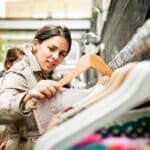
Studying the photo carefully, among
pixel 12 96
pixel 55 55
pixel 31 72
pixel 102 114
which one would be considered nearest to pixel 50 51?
pixel 55 55

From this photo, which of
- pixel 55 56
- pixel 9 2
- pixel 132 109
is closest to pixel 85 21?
pixel 9 2

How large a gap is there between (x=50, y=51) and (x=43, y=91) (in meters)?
0.72

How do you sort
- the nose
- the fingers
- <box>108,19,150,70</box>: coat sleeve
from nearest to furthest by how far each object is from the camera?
Answer: <box>108,19,150,70</box>: coat sleeve, the fingers, the nose

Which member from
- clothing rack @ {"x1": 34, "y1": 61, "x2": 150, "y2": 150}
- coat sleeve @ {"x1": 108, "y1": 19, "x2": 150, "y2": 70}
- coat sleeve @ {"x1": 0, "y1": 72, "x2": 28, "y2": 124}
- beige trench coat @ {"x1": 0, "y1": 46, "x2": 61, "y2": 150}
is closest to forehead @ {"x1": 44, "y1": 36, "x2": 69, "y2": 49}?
beige trench coat @ {"x1": 0, "y1": 46, "x2": 61, "y2": 150}

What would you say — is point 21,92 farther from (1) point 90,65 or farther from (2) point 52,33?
(1) point 90,65

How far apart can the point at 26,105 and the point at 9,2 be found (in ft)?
36.7

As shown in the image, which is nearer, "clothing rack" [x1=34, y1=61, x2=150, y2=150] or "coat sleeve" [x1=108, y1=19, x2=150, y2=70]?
"clothing rack" [x1=34, y1=61, x2=150, y2=150]

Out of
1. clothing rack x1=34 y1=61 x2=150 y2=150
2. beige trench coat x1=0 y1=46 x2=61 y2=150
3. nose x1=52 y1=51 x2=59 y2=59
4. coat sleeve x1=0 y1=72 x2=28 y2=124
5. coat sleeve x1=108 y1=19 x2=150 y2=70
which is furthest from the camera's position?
nose x1=52 y1=51 x2=59 y2=59

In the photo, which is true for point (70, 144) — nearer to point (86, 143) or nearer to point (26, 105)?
point (86, 143)

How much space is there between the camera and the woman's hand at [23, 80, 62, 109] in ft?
4.18

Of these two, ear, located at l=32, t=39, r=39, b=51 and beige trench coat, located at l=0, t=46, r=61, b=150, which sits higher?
ear, located at l=32, t=39, r=39, b=51

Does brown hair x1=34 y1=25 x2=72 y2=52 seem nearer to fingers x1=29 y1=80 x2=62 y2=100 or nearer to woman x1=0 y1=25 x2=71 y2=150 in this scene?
woman x1=0 y1=25 x2=71 y2=150

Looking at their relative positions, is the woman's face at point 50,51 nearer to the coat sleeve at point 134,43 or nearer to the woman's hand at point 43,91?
the woman's hand at point 43,91

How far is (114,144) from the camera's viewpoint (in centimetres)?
84
